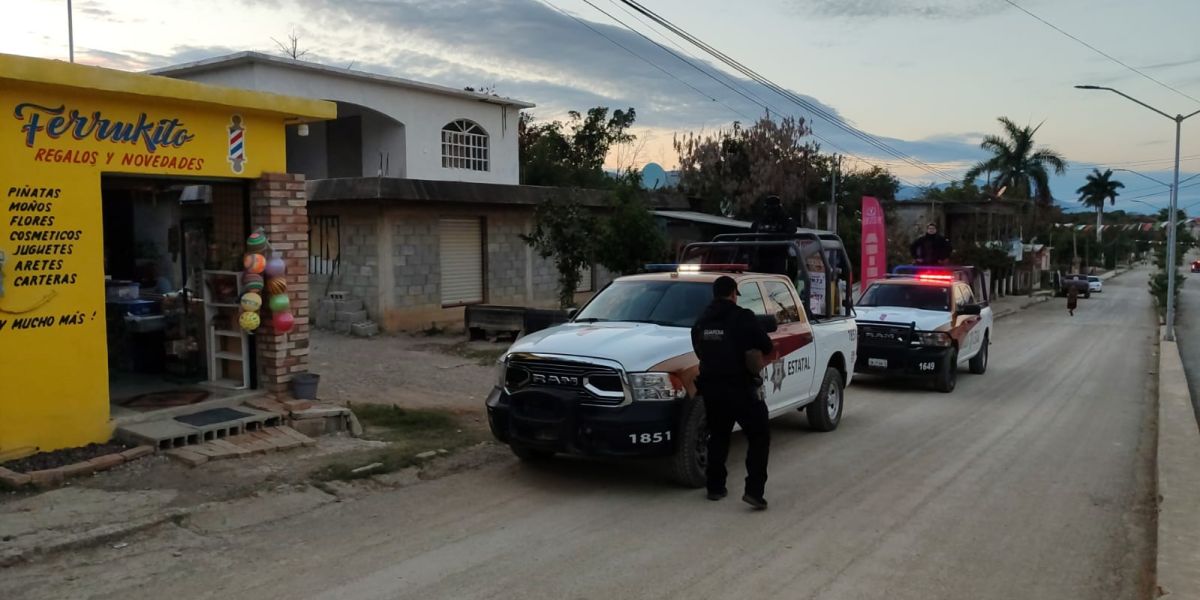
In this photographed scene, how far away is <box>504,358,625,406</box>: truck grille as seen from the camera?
7094 millimetres

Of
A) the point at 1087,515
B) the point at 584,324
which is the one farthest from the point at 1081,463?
the point at 584,324

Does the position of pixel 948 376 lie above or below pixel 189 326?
below

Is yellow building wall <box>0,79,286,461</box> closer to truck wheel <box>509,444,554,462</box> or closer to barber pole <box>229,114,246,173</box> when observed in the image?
barber pole <box>229,114,246,173</box>

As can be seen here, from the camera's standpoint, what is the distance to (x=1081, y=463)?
9.04m

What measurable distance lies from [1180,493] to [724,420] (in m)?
→ 3.87

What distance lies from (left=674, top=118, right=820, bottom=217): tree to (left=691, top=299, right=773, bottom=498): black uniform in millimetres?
31254

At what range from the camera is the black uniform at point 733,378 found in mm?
6875

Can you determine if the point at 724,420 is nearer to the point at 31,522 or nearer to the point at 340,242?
the point at 31,522

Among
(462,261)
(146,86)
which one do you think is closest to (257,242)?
(146,86)

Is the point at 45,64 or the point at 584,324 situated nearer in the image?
the point at 45,64

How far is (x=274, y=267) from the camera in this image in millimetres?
9188

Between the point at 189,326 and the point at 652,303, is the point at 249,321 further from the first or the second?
the point at 652,303

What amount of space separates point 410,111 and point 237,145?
1718 cm

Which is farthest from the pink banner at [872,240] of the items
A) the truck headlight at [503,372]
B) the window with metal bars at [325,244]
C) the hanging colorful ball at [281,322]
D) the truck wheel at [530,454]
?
the truck headlight at [503,372]
